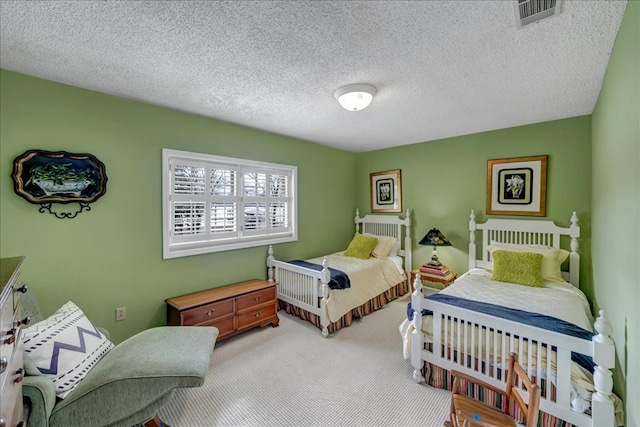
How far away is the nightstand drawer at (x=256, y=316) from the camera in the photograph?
9.52 feet

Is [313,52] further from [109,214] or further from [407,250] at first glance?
[407,250]

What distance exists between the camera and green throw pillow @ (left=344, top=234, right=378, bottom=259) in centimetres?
405

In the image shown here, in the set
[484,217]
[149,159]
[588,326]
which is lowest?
[588,326]

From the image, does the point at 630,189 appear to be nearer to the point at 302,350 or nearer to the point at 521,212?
the point at 521,212

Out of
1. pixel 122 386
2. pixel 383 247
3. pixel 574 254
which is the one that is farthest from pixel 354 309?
pixel 574 254

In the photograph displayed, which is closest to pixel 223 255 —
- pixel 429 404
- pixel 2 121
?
pixel 2 121

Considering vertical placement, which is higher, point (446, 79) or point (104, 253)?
point (446, 79)

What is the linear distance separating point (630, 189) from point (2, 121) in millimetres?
4070

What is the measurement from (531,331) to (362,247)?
2.54 m

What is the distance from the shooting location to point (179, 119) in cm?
283

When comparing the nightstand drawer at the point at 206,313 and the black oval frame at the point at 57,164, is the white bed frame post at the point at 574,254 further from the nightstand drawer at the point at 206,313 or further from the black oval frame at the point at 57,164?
the black oval frame at the point at 57,164

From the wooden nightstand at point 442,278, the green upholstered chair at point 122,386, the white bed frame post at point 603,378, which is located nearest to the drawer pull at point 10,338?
the green upholstered chair at point 122,386

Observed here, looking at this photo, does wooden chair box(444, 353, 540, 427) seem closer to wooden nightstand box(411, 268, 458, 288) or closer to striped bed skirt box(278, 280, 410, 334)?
striped bed skirt box(278, 280, 410, 334)

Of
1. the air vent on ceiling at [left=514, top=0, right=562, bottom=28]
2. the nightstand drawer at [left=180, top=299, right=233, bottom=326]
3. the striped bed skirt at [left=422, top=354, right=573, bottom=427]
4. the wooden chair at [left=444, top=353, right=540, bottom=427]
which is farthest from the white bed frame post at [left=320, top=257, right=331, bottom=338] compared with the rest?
the air vent on ceiling at [left=514, top=0, right=562, bottom=28]
